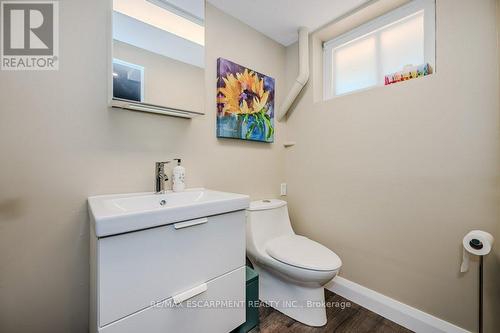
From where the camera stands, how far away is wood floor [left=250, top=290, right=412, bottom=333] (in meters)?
1.25

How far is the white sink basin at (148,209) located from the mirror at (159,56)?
487 millimetres

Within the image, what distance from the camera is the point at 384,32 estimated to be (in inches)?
59.8

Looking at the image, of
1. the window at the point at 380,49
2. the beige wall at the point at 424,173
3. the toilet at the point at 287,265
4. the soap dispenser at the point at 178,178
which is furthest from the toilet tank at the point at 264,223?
the window at the point at 380,49

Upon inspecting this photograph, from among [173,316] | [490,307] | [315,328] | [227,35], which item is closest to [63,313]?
[173,316]

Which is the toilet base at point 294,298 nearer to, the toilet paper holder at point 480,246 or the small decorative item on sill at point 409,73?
the toilet paper holder at point 480,246

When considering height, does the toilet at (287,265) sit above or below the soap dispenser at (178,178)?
below

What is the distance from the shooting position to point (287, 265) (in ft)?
4.11

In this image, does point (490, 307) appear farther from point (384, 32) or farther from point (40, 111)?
point (40, 111)

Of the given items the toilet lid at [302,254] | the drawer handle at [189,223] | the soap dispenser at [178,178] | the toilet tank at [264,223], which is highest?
the soap dispenser at [178,178]

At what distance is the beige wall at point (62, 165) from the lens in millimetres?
899

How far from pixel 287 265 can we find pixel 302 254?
0.13m

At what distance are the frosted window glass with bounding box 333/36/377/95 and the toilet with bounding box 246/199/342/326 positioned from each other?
1.13 meters

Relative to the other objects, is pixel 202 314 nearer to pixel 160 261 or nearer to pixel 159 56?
pixel 160 261
